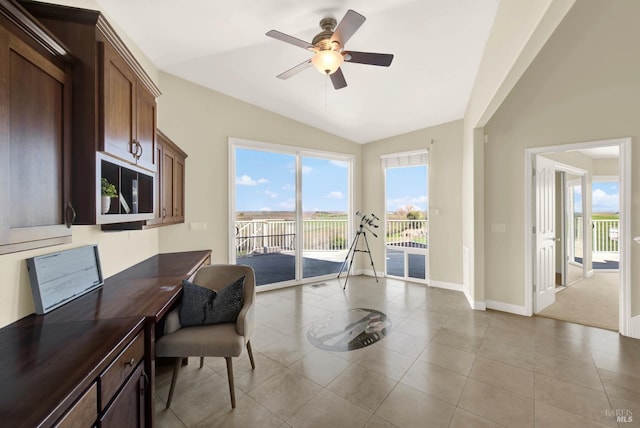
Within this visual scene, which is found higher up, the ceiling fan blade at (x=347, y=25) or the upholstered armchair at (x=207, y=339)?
the ceiling fan blade at (x=347, y=25)

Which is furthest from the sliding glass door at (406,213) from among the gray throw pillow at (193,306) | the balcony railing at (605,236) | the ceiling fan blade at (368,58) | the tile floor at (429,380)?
the balcony railing at (605,236)

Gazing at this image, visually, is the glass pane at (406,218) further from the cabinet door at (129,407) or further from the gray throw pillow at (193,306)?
the cabinet door at (129,407)

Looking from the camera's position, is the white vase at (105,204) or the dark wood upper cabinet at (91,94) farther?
the white vase at (105,204)

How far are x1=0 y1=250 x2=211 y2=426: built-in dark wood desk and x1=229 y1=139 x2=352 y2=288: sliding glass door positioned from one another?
2198mm

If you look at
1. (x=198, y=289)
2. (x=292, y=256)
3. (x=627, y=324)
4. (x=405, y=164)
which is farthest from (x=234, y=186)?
(x=627, y=324)

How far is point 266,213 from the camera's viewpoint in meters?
4.36

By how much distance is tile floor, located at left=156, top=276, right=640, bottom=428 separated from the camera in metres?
1.72

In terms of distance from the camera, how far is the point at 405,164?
4773 mm

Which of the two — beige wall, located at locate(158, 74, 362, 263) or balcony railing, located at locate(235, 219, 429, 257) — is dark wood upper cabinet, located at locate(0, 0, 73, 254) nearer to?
Answer: beige wall, located at locate(158, 74, 362, 263)

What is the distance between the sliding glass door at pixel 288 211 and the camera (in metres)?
4.15

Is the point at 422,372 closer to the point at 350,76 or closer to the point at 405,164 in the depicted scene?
the point at 350,76

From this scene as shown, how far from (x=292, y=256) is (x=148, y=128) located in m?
3.22

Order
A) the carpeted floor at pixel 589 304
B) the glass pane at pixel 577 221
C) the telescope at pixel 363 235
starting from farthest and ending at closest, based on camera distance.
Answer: the glass pane at pixel 577 221
the telescope at pixel 363 235
the carpeted floor at pixel 589 304

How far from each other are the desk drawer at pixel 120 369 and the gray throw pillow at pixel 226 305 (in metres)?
0.59
